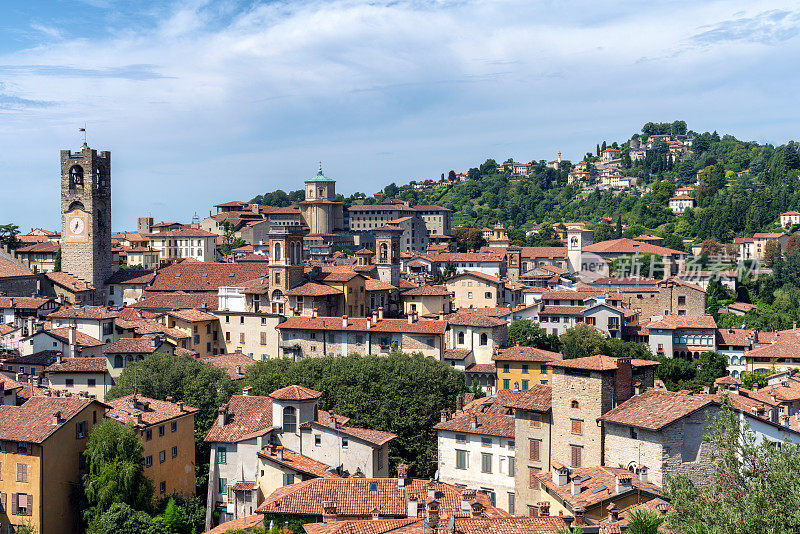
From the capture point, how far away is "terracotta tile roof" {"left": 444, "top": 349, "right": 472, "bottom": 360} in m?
55.0

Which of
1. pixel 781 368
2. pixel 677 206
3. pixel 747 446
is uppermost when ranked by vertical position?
pixel 677 206

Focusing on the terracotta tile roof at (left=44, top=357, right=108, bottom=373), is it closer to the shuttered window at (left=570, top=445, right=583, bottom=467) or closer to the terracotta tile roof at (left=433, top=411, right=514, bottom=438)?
the terracotta tile roof at (left=433, top=411, right=514, bottom=438)

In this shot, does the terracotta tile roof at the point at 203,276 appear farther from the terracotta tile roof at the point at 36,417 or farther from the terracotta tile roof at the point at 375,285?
the terracotta tile roof at the point at 36,417

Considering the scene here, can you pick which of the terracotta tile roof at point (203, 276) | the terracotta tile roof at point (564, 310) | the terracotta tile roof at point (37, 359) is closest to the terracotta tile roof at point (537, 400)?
the terracotta tile roof at point (37, 359)

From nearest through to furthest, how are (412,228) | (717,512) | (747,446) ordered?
(717,512), (747,446), (412,228)

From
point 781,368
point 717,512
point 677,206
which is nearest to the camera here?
point 717,512

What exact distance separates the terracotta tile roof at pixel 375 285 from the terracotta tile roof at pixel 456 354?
10989mm

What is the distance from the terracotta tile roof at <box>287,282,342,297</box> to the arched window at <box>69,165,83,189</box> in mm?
26471

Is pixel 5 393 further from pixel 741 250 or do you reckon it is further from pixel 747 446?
pixel 741 250

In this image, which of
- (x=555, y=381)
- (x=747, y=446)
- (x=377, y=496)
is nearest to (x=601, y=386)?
(x=555, y=381)

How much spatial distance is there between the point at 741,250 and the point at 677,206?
41.1m

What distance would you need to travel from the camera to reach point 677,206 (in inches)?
6201

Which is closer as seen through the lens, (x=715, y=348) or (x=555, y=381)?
(x=555, y=381)

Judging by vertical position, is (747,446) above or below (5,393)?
above
